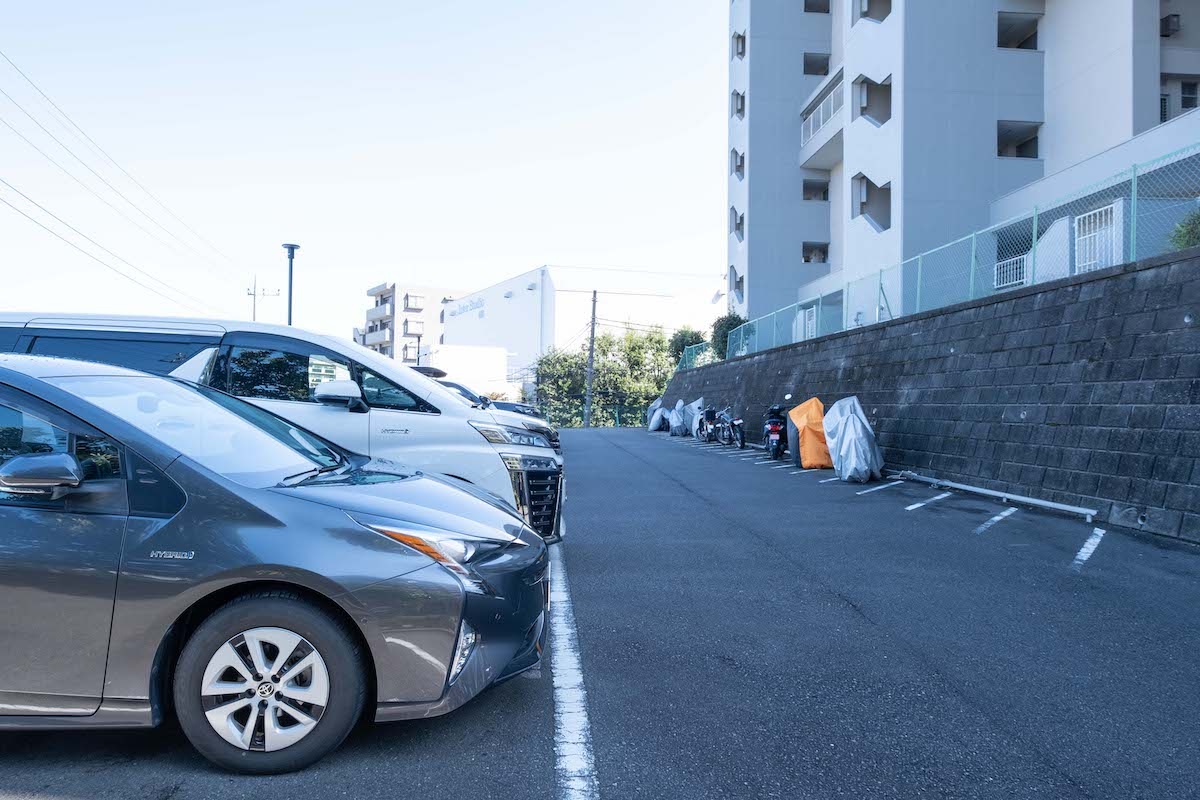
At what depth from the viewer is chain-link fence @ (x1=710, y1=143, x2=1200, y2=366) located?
30.6 feet

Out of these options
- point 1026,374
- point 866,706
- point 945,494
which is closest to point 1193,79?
point 1026,374

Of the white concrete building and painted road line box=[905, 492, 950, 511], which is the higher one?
the white concrete building

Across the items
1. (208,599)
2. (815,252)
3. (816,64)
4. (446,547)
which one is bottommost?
(208,599)

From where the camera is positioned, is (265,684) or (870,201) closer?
(265,684)

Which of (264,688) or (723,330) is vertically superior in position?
(723,330)

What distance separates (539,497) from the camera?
19.0 feet

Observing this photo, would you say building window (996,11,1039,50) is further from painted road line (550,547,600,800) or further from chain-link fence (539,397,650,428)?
chain-link fence (539,397,650,428)

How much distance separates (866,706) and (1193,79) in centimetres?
2215

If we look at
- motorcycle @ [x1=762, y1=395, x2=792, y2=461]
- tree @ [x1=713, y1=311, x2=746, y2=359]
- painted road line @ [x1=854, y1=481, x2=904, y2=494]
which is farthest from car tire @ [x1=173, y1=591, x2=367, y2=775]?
tree @ [x1=713, y1=311, x2=746, y2=359]

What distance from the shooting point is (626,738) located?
308 cm

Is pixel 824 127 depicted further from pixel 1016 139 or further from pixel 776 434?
pixel 776 434

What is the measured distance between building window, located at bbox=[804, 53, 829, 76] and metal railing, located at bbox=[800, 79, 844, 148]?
10.2 feet

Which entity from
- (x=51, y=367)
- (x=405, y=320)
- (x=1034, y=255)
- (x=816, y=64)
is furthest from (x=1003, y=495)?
(x=405, y=320)

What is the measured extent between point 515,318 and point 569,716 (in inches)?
2360
